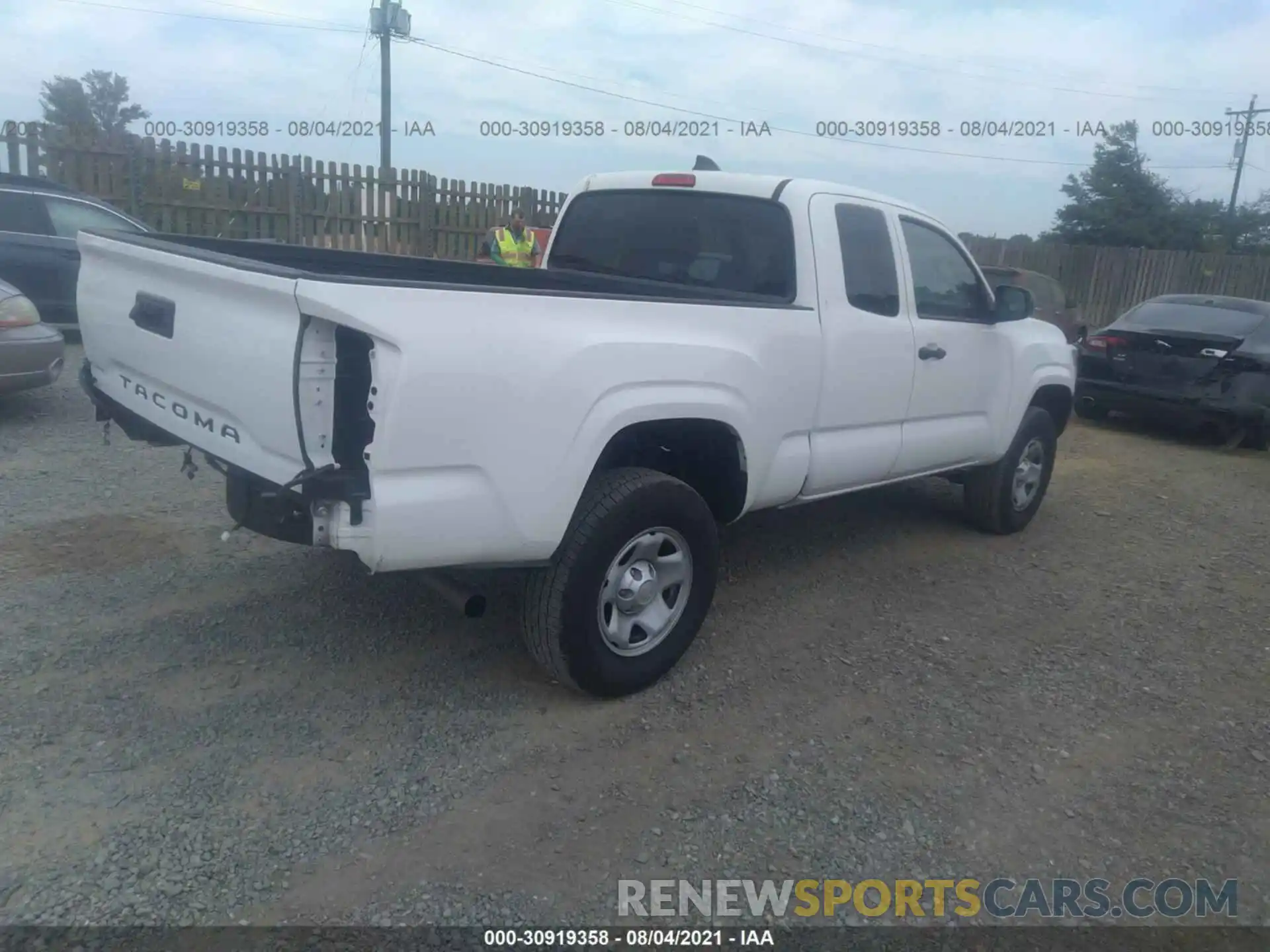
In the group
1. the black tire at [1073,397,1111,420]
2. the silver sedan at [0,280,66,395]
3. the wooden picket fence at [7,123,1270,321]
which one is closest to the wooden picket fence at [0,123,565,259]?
the wooden picket fence at [7,123,1270,321]

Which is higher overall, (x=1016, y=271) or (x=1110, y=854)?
(x=1016, y=271)

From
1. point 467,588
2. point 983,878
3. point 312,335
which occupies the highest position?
point 312,335

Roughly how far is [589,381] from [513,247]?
9.27 m

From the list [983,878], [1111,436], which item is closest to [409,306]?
[983,878]

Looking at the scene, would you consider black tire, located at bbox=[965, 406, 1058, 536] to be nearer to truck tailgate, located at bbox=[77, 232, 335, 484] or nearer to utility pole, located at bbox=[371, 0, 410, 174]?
truck tailgate, located at bbox=[77, 232, 335, 484]

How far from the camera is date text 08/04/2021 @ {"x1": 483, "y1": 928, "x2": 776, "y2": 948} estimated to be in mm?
2650

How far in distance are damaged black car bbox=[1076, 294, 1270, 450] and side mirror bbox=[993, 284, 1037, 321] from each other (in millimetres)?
4756

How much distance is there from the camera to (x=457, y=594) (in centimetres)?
337

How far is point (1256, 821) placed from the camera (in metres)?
3.44

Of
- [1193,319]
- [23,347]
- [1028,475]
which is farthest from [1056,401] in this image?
[23,347]

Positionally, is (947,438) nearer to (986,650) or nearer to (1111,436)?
(986,650)

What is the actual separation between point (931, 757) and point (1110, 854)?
652 millimetres

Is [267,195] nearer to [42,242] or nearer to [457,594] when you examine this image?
[42,242]

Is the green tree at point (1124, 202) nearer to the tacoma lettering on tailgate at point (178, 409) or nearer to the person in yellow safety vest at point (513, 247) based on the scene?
the person in yellow safety vest at point (513, 247)
